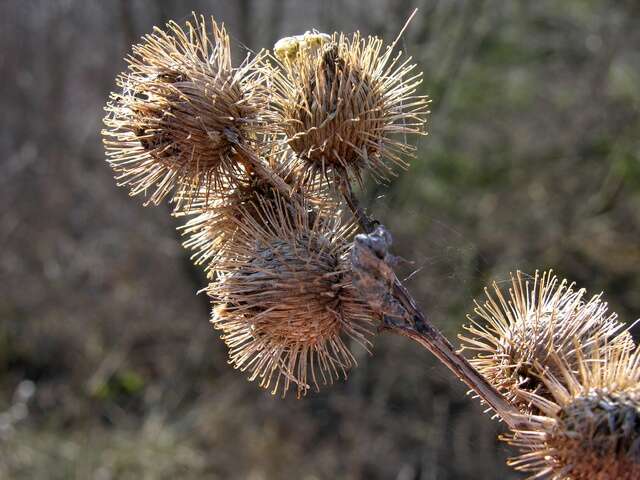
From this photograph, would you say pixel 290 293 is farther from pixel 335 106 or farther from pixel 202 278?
pixel 202 278

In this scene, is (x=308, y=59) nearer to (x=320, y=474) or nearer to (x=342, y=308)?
(x=342, y=308)

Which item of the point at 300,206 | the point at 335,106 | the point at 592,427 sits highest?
the point at 335,106

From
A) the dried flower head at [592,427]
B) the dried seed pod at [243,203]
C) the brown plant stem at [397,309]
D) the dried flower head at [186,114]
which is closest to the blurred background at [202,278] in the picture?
the dried seed pod at [243,203]

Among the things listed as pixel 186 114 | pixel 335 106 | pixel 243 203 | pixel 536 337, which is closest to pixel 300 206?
pixel 243 203

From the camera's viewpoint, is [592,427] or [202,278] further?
[202,278]

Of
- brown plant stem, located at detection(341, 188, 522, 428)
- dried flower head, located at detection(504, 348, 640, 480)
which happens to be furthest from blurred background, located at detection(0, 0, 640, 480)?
dried flower head, located at detection(504, 348, 640, 480)

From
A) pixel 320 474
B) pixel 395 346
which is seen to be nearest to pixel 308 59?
pixel 395 346

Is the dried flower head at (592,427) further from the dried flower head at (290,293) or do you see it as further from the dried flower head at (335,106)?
the dried flower head at (335,106)
